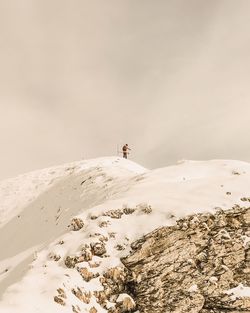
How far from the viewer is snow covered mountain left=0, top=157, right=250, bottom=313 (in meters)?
15.2

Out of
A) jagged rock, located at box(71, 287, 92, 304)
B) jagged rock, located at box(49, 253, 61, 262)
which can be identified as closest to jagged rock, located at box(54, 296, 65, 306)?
jagged rock, located at box(71, 287, 92, 304)

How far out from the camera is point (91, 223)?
1905 cm

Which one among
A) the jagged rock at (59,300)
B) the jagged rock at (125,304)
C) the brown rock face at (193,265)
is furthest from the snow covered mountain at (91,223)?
the brown rock face at (193,265)

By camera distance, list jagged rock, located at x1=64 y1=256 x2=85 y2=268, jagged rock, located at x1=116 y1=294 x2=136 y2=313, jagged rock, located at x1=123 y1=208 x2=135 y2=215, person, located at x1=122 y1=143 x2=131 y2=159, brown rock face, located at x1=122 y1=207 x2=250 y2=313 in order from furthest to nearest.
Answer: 1. person, located at x1=122 y1=143 x2=131 y2=159
2. jagged rock, located at x1=123 y1=208 x2=135 y2=215
3. jagged rock, located at x1=64 y1=256 x2=85 y2=268
4. brown rock face, located at x1=122 y1=207 x2=250 y2=313
5. jagged rock, located at x1=116 y1=294 x2=136 y2=313

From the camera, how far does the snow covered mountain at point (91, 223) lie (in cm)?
1524

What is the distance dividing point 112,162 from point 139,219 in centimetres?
1794

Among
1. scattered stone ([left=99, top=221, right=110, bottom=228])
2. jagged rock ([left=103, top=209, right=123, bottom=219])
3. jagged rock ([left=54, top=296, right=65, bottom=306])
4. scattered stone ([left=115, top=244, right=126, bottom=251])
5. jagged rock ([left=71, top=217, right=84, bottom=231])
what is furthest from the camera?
jagged rock ([left=103, top=209, right=123, bottom=219])

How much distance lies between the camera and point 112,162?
36719 millimetres

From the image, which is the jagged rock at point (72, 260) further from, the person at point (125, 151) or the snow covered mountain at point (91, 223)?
the person at point (125, 151)

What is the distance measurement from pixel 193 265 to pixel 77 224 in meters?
5.59

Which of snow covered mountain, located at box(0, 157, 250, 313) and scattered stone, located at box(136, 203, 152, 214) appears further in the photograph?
scattered stone, located at box(136, 203, 152, 214)

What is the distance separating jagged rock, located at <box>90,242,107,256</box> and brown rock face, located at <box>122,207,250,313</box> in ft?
3.38

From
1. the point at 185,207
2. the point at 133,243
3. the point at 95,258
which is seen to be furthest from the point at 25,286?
the point at 185,207

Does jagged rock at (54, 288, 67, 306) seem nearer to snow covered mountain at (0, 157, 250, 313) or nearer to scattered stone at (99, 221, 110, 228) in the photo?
snow covered mountain at (0, 157, 250, 313)
